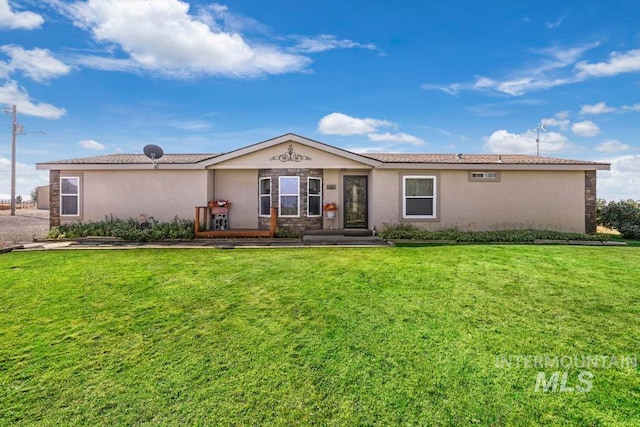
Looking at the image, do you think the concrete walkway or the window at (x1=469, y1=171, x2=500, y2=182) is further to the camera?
the window at (x1=469, y1=171, x2=500, y2=182)

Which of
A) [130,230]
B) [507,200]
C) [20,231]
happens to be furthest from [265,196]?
[20,231]

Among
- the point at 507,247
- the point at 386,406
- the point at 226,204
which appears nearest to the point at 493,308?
the point at 386,406

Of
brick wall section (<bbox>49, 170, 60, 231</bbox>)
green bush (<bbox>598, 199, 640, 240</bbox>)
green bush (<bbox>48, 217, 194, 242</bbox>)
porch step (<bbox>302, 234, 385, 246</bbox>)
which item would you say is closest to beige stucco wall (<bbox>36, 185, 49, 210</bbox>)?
brick wall section (<bbox>49, 170, 60, 231</bbox>)

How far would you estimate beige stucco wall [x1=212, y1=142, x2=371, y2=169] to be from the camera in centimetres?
1262

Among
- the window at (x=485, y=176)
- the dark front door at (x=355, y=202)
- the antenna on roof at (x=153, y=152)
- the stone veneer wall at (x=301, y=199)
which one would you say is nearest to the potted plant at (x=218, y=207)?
the stone veneer wall at (x=301, y=199)

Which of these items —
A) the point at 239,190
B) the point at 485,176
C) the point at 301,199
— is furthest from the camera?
the point at 239,190

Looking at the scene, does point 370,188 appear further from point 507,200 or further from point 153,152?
point 153,152

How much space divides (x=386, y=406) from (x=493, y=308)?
9.41 feet

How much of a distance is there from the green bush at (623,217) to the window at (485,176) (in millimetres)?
6081

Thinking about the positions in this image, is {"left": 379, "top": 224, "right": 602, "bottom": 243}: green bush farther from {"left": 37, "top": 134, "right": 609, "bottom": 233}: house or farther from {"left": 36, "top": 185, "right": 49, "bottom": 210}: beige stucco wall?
{"left": 36, "top": 185, "right": 49, "bottom": 210}: beige stucco wall

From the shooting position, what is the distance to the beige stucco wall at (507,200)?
41.3 feet

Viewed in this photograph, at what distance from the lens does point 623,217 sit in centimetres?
1375

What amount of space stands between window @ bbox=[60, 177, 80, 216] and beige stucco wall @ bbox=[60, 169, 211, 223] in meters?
0.19

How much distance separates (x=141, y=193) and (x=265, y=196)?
4953 mm
